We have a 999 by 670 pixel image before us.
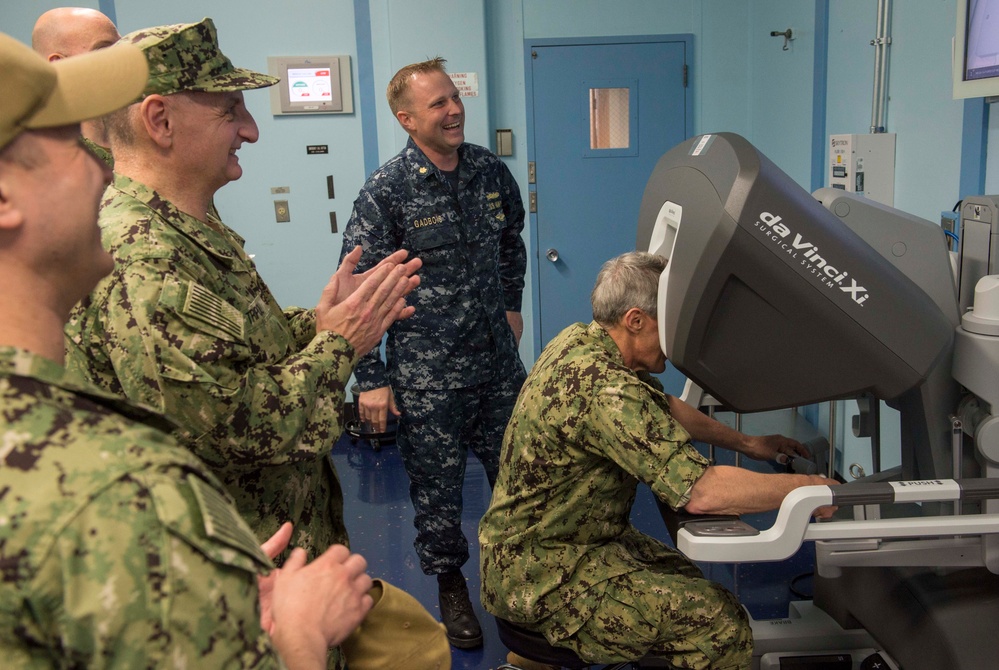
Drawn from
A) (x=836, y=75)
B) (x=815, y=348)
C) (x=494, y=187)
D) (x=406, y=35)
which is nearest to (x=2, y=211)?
(x=815, y=348)

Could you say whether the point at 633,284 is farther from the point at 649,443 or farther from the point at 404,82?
the point at 404,82

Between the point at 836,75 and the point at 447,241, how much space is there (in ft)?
5.74

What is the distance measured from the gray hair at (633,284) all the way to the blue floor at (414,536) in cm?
89

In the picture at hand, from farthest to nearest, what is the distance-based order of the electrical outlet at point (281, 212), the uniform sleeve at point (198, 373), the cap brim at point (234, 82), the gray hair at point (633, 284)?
the electrical outlet at point (281, 212), the gray hair at point (633, 284), the cap brim at point (234, 82), the uniform sleeve at point (198, 373)

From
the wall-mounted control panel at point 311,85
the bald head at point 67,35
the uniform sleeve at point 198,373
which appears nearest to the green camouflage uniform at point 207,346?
the uniform sleeve at point 198,373

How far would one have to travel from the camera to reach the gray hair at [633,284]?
1784 mm

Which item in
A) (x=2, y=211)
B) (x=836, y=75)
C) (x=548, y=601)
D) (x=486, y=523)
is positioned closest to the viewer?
(x=2, y=211)

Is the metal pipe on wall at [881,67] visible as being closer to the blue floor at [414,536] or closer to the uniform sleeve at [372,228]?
the blue floor at [414,536]

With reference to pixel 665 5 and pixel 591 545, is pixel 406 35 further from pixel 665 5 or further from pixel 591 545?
pixel 591 545

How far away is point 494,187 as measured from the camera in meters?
2.86

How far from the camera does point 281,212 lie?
4422 millimetres

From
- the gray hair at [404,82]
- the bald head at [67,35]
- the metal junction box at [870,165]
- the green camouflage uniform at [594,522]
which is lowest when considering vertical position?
the green camouflage uniform at [594,522]

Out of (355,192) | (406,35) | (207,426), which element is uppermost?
(406,35)

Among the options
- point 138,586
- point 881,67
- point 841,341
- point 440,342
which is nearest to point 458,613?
point 440,342
